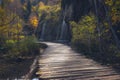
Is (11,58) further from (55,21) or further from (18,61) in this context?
(55,21)

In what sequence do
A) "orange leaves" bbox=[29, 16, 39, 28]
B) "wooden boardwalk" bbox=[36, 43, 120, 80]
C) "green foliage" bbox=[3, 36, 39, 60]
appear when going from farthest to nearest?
1. "orange leaves" bbox=[29, 16, 39, 28]
2. "green foliage" bbox=[3, 36, 39, 60]
3. "wooden boardwalk" bbox=[36, 43, 120, 80]

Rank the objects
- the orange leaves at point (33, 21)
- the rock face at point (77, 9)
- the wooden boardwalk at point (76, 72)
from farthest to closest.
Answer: the orange leaves at point (33, 21)
the rock face at point (77, 9)
the wooden boardwalk at point (76, 72)

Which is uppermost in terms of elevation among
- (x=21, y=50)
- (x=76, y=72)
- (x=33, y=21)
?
(x=33, y=21)

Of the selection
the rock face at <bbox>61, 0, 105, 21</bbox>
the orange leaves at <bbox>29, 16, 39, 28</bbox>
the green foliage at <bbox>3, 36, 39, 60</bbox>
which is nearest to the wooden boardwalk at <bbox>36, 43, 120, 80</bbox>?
the green foliage at <bbox>3, 36, 39, 60</bbox>

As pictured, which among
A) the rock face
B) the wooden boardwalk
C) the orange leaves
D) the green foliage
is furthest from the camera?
the orange leaves

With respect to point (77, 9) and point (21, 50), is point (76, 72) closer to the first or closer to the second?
point (21, 50)

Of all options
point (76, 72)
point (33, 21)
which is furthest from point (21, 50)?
point (33, 21)

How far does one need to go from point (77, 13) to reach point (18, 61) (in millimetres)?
15596

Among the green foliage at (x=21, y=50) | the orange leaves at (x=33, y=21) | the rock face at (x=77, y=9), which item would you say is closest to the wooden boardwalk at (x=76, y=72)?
the green foliage at (x=21, y=50)

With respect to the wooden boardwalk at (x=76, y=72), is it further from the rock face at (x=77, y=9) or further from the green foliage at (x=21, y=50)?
the rock face at (x=77, y=9)

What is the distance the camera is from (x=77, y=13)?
33.4 m

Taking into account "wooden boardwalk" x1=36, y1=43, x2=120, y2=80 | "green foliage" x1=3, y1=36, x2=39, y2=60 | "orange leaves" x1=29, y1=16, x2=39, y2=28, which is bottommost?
"wooden boardwalk" x1=36, y1=43, x2=120, y2=80

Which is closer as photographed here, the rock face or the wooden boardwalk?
the wooden boardwalk

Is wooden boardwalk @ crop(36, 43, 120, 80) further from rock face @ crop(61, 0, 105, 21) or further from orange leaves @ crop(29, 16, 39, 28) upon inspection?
orange leaves @ crop(29, 16, 39, 28)
